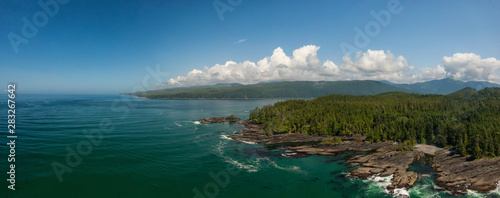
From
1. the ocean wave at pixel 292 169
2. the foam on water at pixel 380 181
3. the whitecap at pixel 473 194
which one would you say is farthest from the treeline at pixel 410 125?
the ocean wave at pixel 292 169

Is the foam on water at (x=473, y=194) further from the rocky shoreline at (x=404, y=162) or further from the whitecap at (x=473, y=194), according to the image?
the rocky shoreline at (x=404, y=162)

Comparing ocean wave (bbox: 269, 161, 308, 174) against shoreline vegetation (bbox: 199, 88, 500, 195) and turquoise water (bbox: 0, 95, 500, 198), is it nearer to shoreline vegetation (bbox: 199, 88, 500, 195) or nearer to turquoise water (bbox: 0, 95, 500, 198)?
turquoise water (bbox: 0, 95, 500, 198)

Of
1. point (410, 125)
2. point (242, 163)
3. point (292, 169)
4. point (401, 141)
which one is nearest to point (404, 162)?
point (401, 141)

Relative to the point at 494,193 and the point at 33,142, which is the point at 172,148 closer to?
the point at 33,142

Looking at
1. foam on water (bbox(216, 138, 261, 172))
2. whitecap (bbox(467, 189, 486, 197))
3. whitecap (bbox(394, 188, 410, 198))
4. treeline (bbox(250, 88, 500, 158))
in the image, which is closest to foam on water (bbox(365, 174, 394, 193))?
whitecap (bbox(394, 188, 410, 198))

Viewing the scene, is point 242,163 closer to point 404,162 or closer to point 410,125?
point 404,162

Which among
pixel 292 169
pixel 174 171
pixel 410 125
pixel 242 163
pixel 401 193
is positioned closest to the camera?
pixel 401 193

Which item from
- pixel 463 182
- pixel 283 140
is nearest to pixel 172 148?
→ pixel 283 140
